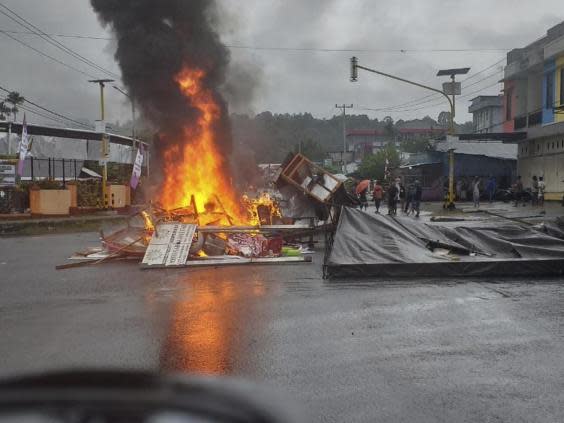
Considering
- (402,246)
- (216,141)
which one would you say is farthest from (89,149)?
(402,246)

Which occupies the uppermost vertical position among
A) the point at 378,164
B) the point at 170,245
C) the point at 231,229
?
the point at 378,164

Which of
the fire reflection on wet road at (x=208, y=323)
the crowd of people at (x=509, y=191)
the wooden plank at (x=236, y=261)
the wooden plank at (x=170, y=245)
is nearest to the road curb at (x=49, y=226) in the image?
the wooden plank at (x=170, y=245)

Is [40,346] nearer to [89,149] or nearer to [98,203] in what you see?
[98,203]

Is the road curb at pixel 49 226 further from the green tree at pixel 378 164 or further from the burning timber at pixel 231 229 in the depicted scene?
the green tree at pixel 378 164

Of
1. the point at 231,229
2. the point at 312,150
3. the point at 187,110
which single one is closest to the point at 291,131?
the point at 312,150

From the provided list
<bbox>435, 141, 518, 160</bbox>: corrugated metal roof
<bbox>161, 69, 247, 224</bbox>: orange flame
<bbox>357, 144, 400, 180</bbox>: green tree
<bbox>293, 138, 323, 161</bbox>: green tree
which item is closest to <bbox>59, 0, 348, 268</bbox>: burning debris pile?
<bbox>161, 69, 247, 224</bbox>: orange flame

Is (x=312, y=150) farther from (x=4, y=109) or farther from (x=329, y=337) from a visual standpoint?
(x=329, y=337)

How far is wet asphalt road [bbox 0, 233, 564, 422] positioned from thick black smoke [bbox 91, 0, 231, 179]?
→ 845cm

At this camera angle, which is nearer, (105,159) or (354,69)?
(354,69)

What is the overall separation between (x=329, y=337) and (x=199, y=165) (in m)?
12.1

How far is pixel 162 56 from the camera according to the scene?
57.2 ft

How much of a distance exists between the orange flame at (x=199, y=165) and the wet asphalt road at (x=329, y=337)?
6.41 meters

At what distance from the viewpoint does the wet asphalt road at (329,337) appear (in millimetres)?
4555

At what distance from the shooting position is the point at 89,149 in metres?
33.4
